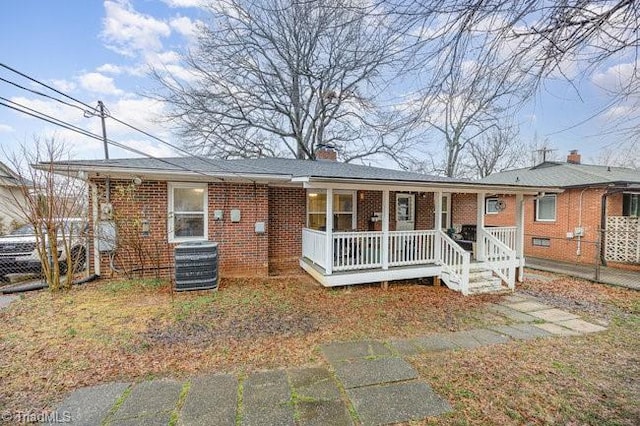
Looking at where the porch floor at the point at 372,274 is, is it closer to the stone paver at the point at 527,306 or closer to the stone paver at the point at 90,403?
the stone paver at the point at 527,306

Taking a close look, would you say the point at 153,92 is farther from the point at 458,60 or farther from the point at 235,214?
the point at 458,60

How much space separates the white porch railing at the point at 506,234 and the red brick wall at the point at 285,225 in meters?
5.43

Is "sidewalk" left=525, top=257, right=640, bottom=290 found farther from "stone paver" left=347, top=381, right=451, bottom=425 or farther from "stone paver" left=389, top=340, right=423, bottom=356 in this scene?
"stone paver" left=347, top=381, right=451, bottom=425

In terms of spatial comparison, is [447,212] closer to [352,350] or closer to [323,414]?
[352,350]

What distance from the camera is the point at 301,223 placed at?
8.66 m

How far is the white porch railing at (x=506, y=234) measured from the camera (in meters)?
8.09

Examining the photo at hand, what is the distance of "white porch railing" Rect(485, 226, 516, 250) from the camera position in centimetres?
809

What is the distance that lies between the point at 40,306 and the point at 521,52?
8.11 m

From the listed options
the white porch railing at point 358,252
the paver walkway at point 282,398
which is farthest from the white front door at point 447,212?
the paver walkway at point 282,398

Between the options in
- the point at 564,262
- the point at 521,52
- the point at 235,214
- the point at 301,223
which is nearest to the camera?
the point at 521,52

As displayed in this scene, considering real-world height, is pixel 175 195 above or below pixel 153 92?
below

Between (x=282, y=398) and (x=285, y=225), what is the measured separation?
5.97 metres

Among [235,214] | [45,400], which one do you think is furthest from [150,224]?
[45,400]

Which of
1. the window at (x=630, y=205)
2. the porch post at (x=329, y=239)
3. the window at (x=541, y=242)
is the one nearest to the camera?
the porch post at (x=329, y=239)
